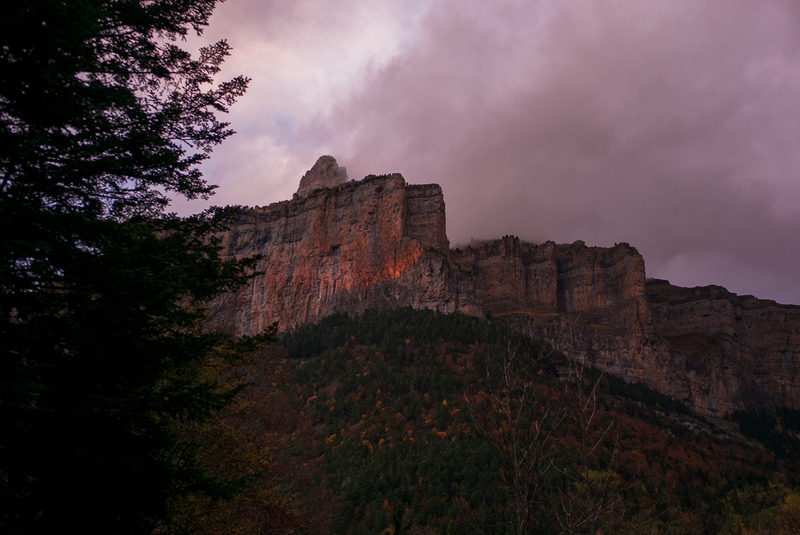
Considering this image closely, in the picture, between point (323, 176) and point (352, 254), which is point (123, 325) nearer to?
point (352, 254)

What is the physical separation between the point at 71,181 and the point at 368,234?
10105cm

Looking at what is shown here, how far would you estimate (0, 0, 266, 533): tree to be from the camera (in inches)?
225

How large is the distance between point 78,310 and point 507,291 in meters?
144

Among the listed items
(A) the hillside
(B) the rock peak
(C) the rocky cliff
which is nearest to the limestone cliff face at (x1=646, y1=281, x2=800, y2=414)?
(C) the rocky cliff

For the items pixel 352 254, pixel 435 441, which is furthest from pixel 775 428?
pixel 435 441

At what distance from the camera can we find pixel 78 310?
6441 mm

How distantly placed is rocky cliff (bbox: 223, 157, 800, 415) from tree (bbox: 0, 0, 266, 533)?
68.5m

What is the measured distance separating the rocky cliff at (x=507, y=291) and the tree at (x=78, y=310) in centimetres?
6851

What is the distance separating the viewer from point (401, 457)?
Result: 45094 millimetres

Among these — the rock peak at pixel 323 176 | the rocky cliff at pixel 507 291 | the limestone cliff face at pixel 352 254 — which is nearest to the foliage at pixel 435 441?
the limestone cliff face at pixel 352 254

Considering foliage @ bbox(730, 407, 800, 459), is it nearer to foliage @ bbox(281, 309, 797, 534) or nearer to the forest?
foliage @ bbox(281, 309, 797, 534)

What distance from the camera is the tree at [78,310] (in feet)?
18.7

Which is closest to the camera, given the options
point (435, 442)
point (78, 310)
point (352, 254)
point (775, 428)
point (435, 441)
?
point (78, 310)

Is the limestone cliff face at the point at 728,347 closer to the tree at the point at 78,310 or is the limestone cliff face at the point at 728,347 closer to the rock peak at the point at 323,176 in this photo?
the rock peak at the point at 323,176
